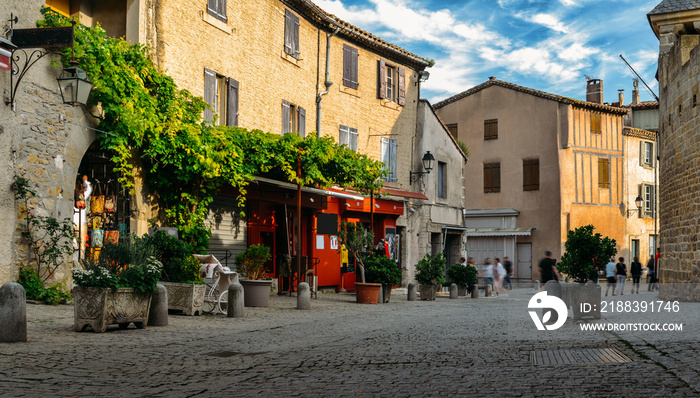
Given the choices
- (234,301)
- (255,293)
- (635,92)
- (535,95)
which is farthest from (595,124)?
(234,301)

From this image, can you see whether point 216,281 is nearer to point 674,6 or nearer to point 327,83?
point 327,83

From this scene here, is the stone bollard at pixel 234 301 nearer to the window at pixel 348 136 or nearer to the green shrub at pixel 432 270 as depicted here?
the green shrub at pixel 432 270

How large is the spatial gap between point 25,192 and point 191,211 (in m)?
4.02

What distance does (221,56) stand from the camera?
1612 cm

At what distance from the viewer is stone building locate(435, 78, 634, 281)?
33.8m

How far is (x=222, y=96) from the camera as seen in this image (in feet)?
53.6

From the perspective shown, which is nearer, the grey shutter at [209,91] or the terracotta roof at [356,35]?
the grey shutter at [209,91]

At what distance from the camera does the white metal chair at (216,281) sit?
1197 cm

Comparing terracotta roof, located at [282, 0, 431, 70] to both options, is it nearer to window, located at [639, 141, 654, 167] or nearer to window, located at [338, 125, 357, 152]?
window, located at [338, 125, 357, 152]

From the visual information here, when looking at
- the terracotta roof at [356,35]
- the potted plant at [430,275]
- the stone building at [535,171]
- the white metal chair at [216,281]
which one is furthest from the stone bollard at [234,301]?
the stone building at [535,171]

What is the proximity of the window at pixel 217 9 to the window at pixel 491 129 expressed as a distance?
22.4m

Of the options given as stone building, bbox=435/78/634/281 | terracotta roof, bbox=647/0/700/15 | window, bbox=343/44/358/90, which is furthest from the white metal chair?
stone building, bbox=435/78/634/281

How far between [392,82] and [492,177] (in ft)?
44.8

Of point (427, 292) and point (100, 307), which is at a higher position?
point (100, 307)
